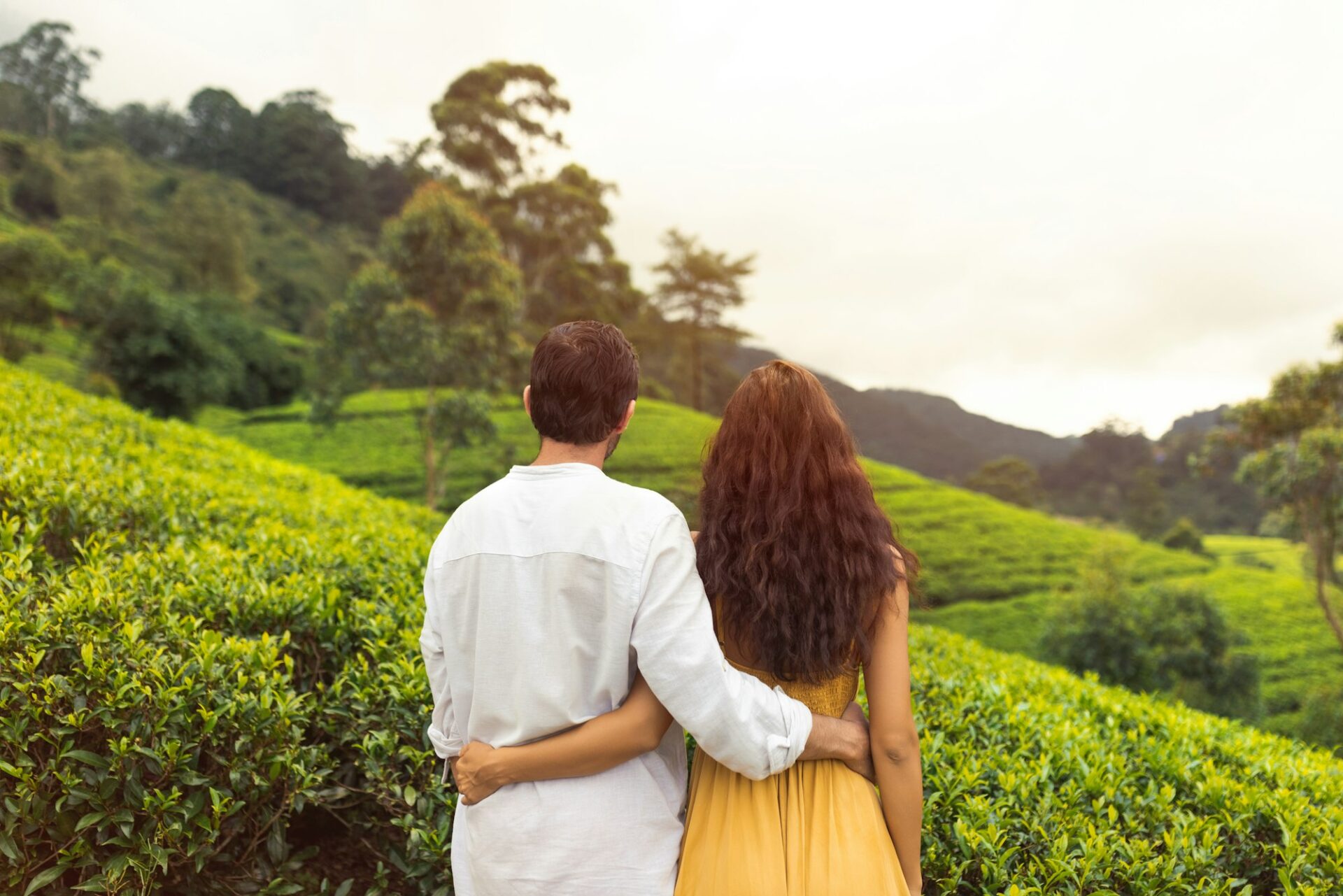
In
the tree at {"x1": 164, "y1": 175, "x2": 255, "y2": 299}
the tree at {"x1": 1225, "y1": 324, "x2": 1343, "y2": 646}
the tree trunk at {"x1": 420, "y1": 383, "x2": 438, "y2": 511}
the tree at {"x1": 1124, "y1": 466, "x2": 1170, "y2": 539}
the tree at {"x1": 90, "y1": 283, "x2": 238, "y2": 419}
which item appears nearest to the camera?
the tree at {"x1": 1225, "y1": 324, "x2": 1343, "y2": 646}

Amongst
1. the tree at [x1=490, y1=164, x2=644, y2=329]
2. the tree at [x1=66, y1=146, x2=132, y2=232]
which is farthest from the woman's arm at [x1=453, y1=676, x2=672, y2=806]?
the tree at [x1=66, y1=146, x2=132, y2=232]

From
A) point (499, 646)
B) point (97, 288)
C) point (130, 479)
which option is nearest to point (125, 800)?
point (499, 646)

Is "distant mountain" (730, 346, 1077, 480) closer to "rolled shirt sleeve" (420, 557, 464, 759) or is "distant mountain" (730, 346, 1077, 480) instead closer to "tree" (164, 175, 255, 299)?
"tree" (164, 175, 255, 299)

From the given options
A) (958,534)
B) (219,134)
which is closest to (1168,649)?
(958,534)

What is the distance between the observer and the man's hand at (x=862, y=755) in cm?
151

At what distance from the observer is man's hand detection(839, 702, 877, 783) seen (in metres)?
1.51

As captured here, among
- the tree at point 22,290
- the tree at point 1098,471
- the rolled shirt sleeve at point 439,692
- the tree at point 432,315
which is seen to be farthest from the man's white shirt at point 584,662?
the tree at point 1098,471

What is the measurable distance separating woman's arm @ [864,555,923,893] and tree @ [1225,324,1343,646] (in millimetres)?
14127

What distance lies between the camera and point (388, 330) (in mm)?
12727

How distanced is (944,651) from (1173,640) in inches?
353

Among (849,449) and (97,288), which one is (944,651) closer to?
(849,449)

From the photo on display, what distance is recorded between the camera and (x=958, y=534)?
806 inches

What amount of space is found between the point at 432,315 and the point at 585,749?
12550 mm

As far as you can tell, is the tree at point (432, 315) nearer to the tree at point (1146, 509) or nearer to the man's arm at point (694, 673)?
the man's arm at point (694, 673)
